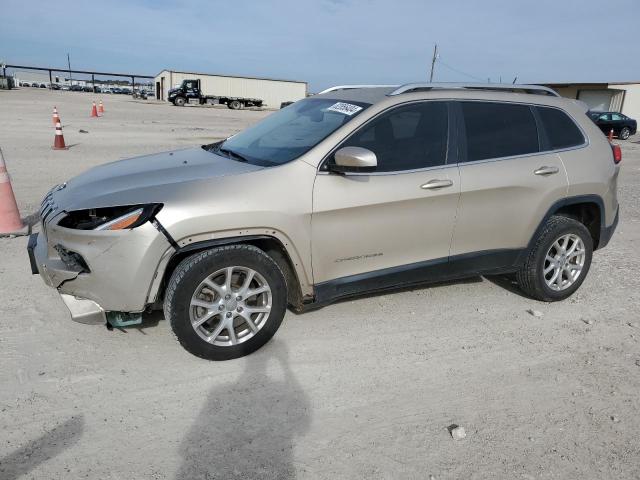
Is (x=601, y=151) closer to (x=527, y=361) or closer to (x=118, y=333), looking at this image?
(x=527, y=361)

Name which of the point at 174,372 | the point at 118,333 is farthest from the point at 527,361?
the point at 118,333

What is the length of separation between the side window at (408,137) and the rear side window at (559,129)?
3.52 feet

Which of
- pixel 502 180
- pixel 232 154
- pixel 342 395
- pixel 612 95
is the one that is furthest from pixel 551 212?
pixel 612 95

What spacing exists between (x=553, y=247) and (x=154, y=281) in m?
3.42

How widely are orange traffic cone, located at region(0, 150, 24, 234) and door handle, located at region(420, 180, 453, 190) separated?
15.3 ft

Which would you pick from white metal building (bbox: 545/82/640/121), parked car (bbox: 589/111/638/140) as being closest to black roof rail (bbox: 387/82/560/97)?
parked car (bbox: 589/111/638/140)

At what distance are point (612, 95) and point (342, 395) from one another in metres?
46.7

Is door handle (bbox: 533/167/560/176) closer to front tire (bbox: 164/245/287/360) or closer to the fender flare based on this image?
the fender flare

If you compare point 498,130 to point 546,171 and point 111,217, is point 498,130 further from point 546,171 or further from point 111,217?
point 111,217

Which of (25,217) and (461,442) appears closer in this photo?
(461,442)

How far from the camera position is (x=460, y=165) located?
3.85 m

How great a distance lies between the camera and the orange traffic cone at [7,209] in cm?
550

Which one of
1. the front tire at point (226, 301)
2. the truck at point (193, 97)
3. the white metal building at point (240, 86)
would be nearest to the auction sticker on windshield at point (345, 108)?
the front tire at point (226, 301)

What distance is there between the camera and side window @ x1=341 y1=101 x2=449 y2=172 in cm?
361
